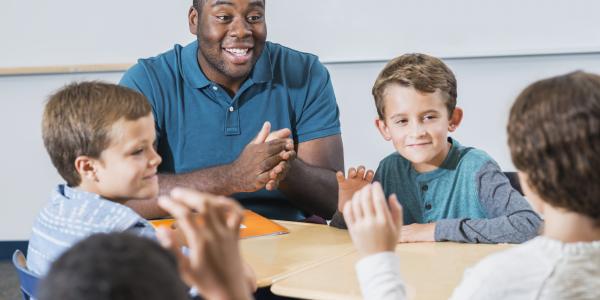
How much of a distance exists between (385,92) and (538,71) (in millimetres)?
1661

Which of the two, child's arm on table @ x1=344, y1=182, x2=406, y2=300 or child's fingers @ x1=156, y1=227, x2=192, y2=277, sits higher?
child's fingers @ x1=156, y1=227, x2=192, y2=277

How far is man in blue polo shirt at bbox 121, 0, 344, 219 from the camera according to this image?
101 inches

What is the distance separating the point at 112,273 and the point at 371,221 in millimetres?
497

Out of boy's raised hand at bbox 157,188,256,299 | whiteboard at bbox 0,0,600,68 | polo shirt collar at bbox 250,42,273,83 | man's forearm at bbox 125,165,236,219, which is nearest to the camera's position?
boy's raised hand at bbox 157,188,256,299

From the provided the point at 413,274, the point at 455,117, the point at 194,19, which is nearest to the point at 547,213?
the point at 413,274

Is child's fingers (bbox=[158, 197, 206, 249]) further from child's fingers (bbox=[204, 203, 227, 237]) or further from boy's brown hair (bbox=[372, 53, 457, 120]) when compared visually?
boy's brown hair (bbox=[372, 53, 457, 120])

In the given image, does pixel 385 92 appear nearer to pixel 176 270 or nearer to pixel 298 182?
pixel 298 182

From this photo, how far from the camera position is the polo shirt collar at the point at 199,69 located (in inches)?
102

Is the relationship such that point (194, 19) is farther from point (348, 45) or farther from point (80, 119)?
point (348, 45)

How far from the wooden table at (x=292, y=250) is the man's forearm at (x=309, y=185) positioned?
256mm

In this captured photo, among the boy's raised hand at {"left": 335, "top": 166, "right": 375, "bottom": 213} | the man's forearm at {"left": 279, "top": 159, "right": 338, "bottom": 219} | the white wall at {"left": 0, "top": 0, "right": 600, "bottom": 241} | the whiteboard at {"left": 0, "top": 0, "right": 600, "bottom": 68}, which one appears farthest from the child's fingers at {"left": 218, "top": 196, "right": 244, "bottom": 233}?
the whiteboard at {"left": 0, "top": 0, "right": 600, "bottom": 68}

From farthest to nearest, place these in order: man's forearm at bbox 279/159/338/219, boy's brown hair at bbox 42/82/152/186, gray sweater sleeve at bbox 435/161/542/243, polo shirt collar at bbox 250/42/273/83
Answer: polo shirt collar at bbox 250/42/273/83, man's forearm at bbox 279/159/338/219, gray sweater sleeve at bbox 435/161/542/243, boy's brown hair at bbox 42/82/152/186

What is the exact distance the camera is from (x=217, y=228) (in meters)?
0.76

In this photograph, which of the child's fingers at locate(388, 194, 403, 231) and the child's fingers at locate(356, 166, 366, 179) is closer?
the child's fingers at locate(388, 194, 403, 231)
